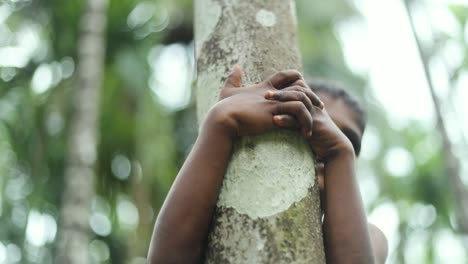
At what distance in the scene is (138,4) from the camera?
8.50 metres

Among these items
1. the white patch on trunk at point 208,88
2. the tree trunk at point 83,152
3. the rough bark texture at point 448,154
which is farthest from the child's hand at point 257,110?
the rough bark texture at point 448,154

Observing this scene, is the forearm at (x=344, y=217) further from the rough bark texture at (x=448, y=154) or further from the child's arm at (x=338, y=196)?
the rough bark texture at (x=448, y=154)

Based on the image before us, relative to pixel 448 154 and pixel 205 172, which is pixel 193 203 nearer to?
pixel 205 172

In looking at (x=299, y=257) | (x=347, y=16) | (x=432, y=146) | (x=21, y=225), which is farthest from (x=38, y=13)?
(x=432, y=146)

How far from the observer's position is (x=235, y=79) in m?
1.49

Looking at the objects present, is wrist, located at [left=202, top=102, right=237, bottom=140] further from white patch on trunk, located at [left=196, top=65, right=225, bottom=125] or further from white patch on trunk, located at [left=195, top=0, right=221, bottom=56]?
white patch on trunk, located at [left=195, top=0, right=221, bottom=56]

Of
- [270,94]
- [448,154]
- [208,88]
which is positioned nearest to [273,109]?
[270,94]

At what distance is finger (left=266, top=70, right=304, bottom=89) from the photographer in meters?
1.46

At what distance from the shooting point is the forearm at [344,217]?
1.41 metres

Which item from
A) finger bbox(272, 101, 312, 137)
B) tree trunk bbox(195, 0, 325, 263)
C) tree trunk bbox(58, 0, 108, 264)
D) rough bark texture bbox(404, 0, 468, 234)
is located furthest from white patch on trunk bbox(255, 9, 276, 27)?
rough bark texture bbox(404, 0, 468, 234)

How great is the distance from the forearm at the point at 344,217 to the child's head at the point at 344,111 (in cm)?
64

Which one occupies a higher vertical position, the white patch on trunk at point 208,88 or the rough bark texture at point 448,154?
the white patch on trunk at point 208,88

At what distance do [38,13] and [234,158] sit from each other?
288 inches

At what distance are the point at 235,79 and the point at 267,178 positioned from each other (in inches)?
11.0
